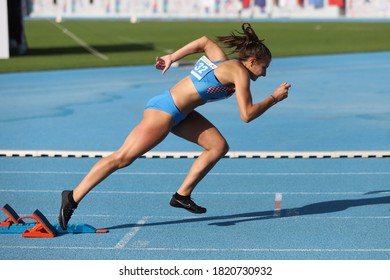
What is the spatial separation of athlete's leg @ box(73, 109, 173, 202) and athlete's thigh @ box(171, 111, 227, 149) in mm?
276

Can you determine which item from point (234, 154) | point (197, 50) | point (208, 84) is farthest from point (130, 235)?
point (234, 154)

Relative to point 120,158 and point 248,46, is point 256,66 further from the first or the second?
point 120,158

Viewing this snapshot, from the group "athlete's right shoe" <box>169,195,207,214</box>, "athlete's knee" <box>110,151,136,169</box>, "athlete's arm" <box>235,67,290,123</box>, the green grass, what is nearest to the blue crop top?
"athlete's arm" <box>235,67,290,123</box>

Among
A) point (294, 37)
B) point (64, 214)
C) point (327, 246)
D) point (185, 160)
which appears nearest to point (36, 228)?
point (64, 214)

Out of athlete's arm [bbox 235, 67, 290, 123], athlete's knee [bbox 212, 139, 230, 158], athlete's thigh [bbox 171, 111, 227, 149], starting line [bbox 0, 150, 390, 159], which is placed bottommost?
starting line [bbox 0, 150, 390, 159]

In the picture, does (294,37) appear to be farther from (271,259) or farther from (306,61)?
(271,259)

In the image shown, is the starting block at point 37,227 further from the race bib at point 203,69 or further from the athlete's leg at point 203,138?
the race bib at point 203,69

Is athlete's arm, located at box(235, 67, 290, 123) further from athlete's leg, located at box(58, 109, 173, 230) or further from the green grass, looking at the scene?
the green grass

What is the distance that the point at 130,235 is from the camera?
852cm

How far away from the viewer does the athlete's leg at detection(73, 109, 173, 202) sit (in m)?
8.25

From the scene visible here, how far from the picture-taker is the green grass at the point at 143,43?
2958 cm

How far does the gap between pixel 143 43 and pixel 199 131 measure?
31162 mm

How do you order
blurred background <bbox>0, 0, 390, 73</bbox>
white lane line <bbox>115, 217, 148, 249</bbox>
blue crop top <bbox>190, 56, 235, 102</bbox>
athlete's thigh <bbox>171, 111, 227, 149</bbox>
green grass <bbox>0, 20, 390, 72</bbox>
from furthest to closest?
blurred background <bbox>0, 0, 390, 73</bbox>
green grass <bbox>0, 20, 390, 72</bbox>
athlete's thigh <bbox>171, 111, 227, 149</bbox>
blue crop top <bbox>190, 56, 235, 102</bbox>
white lane line <bbox>115, 217, 148, 249</bbox>

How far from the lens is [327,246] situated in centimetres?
805
